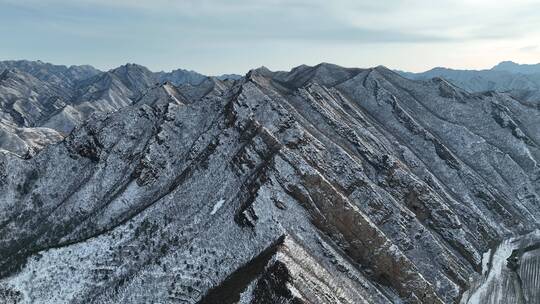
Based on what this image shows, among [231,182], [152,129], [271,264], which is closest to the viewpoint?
[271,264]

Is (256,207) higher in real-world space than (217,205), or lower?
higher

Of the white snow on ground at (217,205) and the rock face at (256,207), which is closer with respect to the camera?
the rock face at (256,207)

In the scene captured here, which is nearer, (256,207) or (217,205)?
(256,207)

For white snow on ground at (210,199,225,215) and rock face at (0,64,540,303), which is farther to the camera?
white snow on ground at (210,199,225,215)

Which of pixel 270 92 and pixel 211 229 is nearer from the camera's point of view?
pixel 211 229

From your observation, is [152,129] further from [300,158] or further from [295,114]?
[300,158]

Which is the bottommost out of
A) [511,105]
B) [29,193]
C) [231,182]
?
[29,193]

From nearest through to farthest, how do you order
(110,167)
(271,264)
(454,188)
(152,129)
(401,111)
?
(271,264) → (110,167) → (152,129) → (454,188) → (401,111)

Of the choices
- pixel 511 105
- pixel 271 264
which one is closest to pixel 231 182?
pixel 271 264
